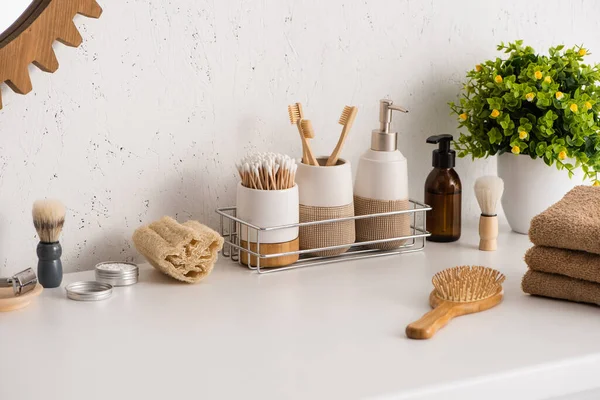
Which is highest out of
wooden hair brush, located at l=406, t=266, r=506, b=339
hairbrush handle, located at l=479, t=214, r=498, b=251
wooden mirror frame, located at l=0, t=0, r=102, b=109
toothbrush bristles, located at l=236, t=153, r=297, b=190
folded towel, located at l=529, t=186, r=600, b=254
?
wooden mirror frame, located at l=0, t=0, r=102, b=109

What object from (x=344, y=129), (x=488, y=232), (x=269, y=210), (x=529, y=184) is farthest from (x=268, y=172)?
(x=529, y=184)

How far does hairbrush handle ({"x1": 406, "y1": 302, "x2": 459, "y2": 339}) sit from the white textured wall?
0.46 meters

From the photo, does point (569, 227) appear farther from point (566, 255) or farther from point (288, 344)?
point (288, 344)

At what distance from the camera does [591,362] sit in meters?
0.95

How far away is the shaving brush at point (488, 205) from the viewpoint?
1.36 meters

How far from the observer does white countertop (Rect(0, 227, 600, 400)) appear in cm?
87

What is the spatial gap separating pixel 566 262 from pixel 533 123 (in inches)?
15.5

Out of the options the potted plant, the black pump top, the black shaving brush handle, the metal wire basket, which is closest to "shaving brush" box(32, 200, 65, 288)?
the black shaving brush handle

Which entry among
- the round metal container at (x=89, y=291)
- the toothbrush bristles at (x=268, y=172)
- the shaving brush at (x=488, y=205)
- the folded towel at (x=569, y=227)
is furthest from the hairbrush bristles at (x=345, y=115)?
the round metal container at (x=89, y=291)

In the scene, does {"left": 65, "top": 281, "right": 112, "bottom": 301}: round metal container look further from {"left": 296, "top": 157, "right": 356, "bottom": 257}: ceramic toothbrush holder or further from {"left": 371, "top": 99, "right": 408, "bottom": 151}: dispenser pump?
{"left": 371, "top": 99, "right": 408, "bottom": 151}: dispenser pump

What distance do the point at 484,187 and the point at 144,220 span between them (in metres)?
0.56

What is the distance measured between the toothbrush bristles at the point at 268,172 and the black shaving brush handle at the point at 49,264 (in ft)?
0.97

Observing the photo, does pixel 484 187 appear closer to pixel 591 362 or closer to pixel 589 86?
pixel 589 86

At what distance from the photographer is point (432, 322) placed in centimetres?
102
